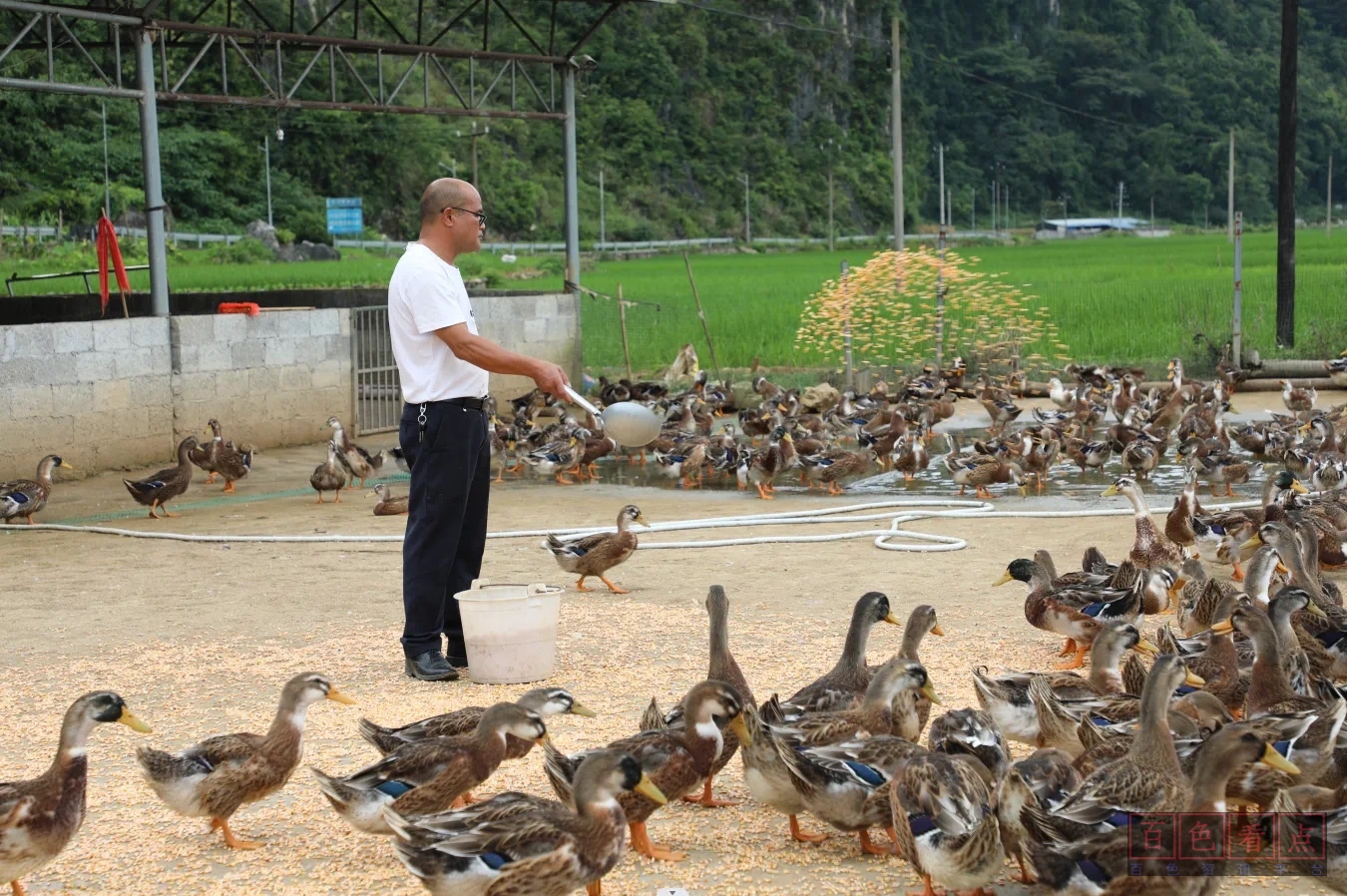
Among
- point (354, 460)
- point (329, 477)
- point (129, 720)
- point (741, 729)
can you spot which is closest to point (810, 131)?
point (354, 460)

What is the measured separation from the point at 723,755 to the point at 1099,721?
145 cm

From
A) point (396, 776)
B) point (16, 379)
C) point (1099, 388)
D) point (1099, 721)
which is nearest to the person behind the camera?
point (396, 776)

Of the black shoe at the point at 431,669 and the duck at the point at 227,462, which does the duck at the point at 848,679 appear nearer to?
the black shoe at the point at 431,669

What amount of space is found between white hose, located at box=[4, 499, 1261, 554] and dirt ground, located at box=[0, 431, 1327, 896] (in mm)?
100

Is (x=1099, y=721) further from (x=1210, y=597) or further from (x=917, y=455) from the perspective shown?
(x=917, y=455)

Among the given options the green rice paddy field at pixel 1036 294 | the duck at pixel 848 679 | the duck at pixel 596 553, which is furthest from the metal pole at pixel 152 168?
the duck at pixel 848 679

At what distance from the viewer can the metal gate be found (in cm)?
1827

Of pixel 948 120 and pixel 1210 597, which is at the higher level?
pixel 948 120

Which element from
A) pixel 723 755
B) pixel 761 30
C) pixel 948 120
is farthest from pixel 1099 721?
pixel 948 120

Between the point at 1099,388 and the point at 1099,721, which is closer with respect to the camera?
the point at 1099,721

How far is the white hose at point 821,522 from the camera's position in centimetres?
1081

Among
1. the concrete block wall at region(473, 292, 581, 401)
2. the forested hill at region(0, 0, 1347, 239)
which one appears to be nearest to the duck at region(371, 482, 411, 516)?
the concrete block wall at region(473, 292, 581, 401)

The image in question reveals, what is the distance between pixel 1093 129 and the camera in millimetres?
109812

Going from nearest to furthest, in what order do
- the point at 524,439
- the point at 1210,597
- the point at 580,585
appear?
1. the point at 1210,597
2. the point at 580,585
3. the point at 524,439
